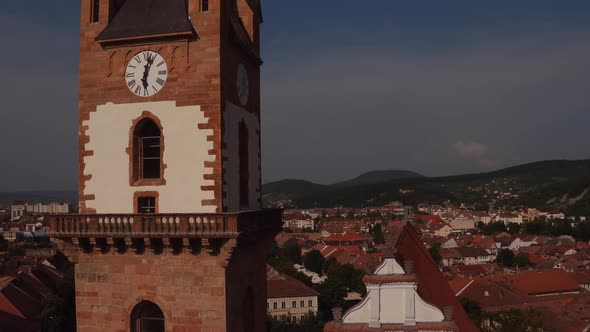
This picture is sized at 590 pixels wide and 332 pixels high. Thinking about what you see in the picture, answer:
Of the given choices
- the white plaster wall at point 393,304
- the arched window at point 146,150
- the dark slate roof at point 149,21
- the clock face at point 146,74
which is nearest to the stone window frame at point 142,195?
the arched window at point 146,150

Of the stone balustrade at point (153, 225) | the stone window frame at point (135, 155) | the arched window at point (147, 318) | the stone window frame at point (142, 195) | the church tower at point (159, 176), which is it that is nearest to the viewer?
the stone balustrade at point (153, 225)

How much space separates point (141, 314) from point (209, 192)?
413 cm

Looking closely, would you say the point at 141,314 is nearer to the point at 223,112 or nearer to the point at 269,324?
the point at 223,112

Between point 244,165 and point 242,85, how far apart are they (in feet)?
8.25

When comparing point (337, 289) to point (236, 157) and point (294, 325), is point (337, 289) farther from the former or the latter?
point (236, 157)

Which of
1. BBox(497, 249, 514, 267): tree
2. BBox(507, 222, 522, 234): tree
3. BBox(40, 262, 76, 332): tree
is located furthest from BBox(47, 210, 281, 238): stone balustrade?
BBox(507, 222, 522, 234): tree

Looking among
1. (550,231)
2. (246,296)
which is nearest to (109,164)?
(246,296)

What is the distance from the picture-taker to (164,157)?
17453 mm

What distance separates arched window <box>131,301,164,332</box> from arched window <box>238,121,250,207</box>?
400 cm

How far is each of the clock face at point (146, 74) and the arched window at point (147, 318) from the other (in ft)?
19.8

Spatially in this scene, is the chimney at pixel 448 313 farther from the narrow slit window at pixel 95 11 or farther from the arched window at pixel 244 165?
the narrow slit window at pixel 95 11

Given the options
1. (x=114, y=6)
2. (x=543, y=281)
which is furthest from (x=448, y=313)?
(x=543, y=281)

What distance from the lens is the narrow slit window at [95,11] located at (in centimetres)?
1848

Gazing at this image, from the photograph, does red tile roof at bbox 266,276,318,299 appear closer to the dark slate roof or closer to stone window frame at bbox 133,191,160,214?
stone window frame at bbox 133,191,160,214
